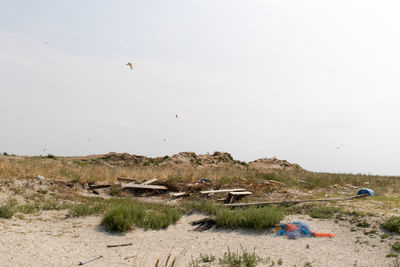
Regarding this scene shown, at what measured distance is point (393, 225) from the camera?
7.45m

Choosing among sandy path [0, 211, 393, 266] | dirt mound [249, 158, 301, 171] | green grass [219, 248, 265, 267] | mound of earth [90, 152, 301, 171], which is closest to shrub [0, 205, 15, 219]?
sandy path [0, 211, 393, 266]

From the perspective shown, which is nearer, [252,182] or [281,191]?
[281,191]

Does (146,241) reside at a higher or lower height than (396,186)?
lower

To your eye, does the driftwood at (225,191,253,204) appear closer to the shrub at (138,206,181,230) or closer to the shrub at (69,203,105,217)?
the shrub at (138,206,181,230)

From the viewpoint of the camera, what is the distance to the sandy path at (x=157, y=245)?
6363mm

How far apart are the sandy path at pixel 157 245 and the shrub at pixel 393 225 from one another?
1.69 ft

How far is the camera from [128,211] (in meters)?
8.88

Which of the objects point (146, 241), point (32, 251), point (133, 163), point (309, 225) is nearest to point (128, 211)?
point (146, 241)

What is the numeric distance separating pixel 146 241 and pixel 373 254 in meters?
5.03

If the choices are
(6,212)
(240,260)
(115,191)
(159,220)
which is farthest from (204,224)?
(115,191)

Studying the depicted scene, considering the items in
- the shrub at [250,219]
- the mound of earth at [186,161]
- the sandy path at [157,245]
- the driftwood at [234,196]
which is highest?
the mound of earth at [186,161]

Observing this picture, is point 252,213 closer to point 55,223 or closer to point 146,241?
point 146,241

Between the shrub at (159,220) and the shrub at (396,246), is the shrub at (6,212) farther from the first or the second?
the shrub at (396,246)

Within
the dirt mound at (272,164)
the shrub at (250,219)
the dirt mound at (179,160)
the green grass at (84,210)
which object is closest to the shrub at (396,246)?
the shrub at (250,219)
